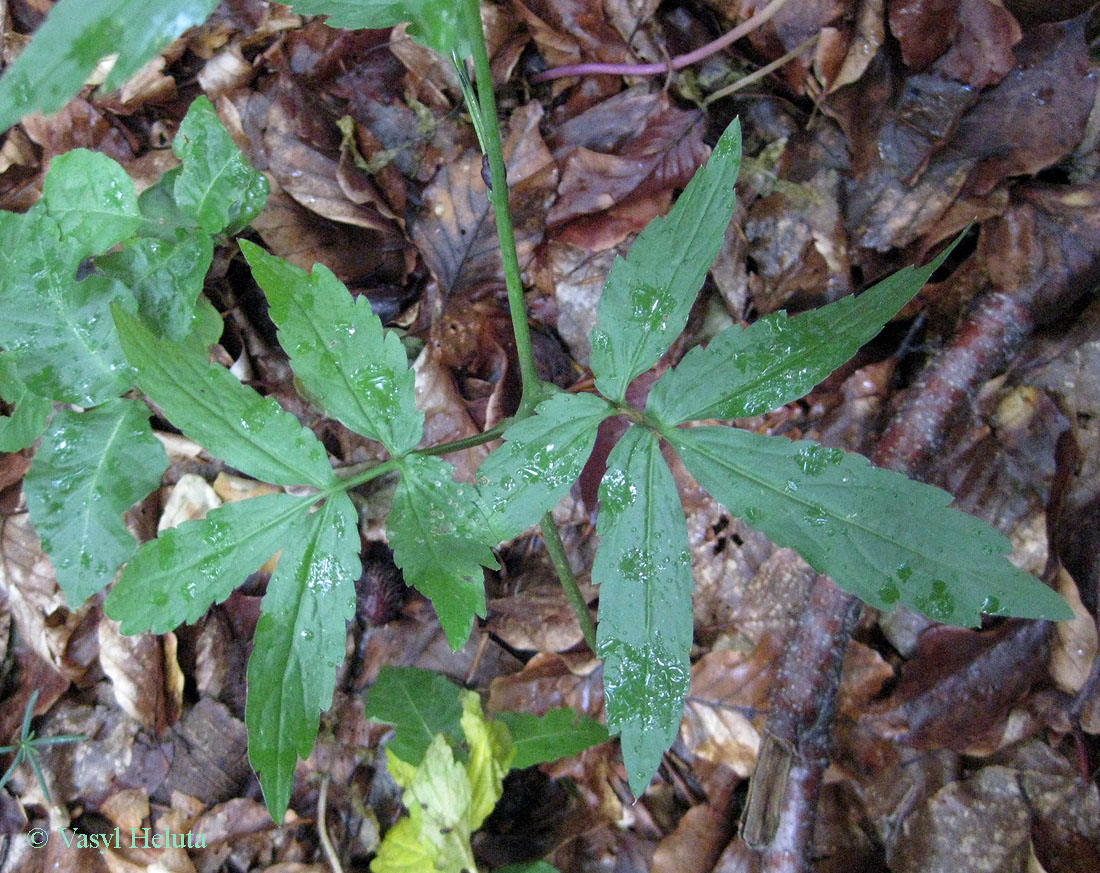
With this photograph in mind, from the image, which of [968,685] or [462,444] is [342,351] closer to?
[462,444]

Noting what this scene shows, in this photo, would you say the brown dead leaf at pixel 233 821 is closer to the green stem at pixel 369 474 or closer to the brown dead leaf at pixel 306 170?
the green stem at pixel 369 474

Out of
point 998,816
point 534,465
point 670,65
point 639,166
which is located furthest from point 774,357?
point 998,816

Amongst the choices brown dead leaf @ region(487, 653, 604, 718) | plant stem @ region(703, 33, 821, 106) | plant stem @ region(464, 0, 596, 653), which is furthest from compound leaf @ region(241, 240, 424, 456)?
plant stem @ region(703, 33, 821, 106)

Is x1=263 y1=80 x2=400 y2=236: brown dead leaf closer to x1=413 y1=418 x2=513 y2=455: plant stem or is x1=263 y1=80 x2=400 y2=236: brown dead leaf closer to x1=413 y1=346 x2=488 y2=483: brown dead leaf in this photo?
x1=413 y1=346 x2=488 y2=483: brown dead leaf

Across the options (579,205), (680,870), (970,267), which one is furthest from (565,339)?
(680,870)

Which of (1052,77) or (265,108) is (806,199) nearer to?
(1052,77)
